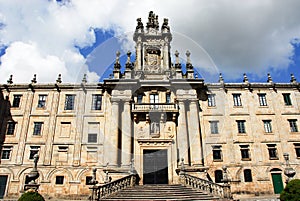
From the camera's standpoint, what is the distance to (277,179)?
1123 inches

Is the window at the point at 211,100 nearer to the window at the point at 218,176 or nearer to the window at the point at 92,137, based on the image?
the window at the point at 218,176

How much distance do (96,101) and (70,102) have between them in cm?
359

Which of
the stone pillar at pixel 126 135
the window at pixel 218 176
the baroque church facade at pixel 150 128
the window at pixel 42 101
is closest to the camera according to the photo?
the stone pillar at pixel 126 135

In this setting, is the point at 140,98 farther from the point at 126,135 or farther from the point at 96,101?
the point at 96,101

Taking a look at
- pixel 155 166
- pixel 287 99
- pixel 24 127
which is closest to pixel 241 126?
pixel 287 99

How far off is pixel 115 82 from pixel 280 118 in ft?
72.2

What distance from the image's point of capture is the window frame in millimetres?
31597

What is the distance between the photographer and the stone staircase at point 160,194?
18314 mm

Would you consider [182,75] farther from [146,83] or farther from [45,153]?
[45,153]

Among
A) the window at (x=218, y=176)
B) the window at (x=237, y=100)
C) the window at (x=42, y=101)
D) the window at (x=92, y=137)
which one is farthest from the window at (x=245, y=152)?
the window at (x=42, y=101)

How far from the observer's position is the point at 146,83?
2931 centimetres

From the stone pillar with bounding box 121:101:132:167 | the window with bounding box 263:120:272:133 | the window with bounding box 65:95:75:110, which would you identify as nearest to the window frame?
the window with bounding box 65:95:75:110

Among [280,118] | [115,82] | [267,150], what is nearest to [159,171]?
[115,82]

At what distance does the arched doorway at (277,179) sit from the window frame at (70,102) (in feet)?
87.2
